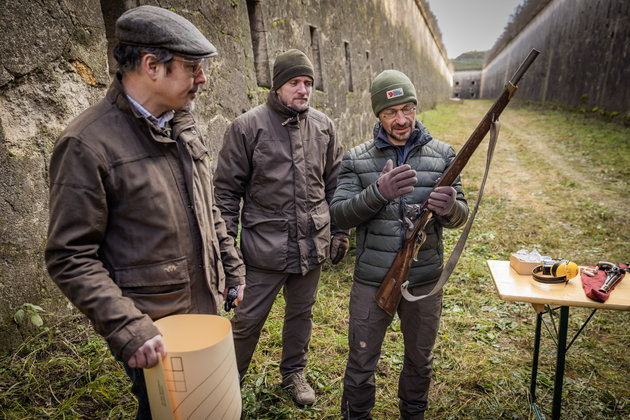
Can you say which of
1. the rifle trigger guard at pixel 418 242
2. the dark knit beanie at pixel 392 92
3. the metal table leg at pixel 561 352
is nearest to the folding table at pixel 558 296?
the metal table leg at pixel 561 352

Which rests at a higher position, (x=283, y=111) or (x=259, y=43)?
(x=259, y=43)

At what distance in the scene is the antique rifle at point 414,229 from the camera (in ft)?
6.68

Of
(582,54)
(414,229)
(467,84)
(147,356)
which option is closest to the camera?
(147,356)

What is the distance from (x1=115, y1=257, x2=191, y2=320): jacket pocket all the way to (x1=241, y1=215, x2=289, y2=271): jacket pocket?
92cm

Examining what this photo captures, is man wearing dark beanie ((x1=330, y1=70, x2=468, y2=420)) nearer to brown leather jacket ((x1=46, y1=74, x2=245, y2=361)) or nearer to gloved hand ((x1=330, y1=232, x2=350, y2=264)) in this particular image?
gloved hand ((x1=330, y1=232, x2=350, y2=264))

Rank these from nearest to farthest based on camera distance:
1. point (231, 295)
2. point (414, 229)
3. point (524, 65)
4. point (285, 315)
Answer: point (524, 65), point (231, 295), point (414, 229), point (285, 315)

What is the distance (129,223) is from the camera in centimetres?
142

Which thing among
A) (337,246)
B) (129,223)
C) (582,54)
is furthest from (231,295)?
(582,54)

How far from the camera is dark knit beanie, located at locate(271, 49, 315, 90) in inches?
98.9

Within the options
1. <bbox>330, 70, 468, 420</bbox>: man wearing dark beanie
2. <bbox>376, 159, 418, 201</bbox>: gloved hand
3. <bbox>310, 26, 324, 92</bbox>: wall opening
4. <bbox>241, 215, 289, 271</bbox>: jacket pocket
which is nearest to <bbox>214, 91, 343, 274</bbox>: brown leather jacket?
<bbox>241, 215, 289, 271</bbox>: jacket pocket

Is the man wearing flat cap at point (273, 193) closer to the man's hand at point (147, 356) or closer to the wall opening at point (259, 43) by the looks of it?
the man's hand at point (147, 356)

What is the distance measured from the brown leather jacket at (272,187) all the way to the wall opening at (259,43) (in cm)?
232

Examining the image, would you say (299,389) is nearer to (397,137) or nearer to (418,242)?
(418,242)

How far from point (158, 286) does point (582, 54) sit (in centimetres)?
2057
